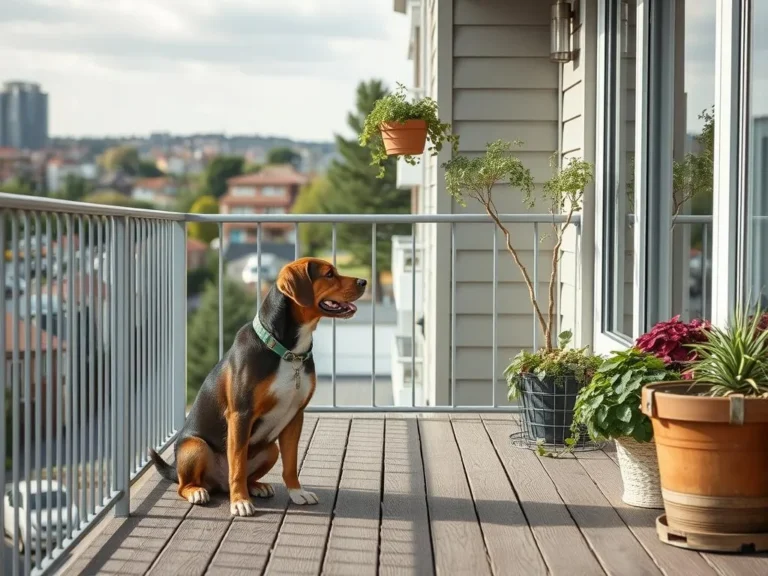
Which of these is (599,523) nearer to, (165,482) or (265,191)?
(165,482)

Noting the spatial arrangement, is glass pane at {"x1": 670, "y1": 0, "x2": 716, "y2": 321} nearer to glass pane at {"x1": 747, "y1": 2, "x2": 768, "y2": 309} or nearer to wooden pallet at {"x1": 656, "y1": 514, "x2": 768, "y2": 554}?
glass pane at {"x1": 747, "y1": 2, "x2": 768, "y2": 309}

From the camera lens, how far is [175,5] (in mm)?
61938

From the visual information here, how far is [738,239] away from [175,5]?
62104 mm

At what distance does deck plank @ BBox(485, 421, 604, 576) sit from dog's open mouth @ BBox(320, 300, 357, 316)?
35.0 inches

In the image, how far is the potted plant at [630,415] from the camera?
11.1ft

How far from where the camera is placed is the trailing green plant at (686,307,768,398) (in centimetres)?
303

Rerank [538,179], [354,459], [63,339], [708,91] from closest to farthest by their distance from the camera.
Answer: [63,339] → [708,91] → [354,459] → [538,179]

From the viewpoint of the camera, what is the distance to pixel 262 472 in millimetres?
3738

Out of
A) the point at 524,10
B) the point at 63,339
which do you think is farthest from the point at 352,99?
the point at 63,339

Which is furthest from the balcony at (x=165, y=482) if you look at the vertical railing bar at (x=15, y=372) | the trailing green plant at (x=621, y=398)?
the trailing green plant at (x=621, y=398)

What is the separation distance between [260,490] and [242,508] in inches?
9.8

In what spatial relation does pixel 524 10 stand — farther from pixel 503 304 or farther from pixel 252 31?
pixel 252 31

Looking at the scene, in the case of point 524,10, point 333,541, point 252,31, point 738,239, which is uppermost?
point 252,31

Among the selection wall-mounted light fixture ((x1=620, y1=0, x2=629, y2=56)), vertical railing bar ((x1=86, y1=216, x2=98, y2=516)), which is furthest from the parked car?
wall-mounted light fixture ((x1=620, y1=0, x2=629, y2=56))
